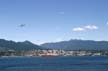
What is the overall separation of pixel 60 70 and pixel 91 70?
13283 millimetres

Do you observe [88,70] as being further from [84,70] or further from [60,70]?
[60,70]

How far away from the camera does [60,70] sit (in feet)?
520

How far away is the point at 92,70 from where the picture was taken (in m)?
154

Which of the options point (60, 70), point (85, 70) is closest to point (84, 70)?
point (85, 70)

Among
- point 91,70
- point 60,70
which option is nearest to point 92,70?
point 91,70

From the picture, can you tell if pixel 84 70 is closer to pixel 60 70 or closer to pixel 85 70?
pixel 85 70

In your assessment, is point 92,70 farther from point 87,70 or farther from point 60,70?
point 60,70

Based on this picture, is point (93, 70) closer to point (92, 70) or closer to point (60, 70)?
point (92, 70)

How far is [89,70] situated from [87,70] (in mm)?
1073

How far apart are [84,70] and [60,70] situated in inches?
430

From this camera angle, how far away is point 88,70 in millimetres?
154250

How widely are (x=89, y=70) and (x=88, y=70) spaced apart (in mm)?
498

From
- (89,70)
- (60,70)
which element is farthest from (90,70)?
(60,70)

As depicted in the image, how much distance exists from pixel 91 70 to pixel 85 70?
2.61 metres
